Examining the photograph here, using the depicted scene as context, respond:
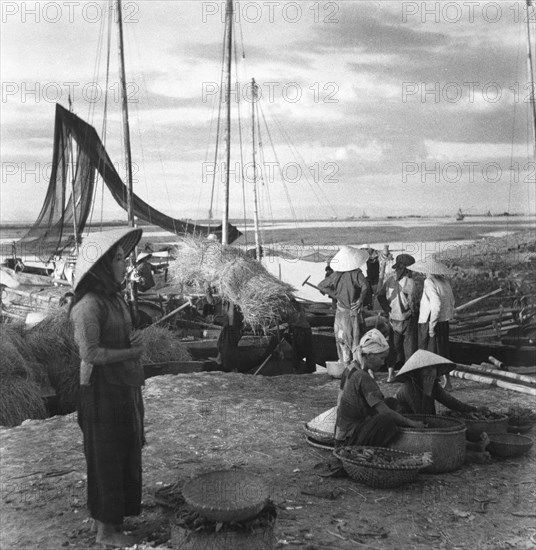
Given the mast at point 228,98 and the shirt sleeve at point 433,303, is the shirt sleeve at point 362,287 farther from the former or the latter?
the mast at point 228,98

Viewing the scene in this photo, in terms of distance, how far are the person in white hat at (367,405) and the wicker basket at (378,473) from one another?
295 millimetres

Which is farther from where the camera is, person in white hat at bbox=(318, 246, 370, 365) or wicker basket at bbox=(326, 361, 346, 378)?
wicker basket at bbox=(326, 361, 346, 378)

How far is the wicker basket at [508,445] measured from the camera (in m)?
4.68

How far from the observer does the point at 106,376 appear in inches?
125

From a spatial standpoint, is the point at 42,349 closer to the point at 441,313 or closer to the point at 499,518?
the point at 441,313

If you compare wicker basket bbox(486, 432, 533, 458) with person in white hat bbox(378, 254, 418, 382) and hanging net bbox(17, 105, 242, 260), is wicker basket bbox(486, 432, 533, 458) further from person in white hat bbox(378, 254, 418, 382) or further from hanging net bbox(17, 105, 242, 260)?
hanging net bbox(17, 105, 242, 260)

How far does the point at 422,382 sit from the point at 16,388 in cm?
Result: 402

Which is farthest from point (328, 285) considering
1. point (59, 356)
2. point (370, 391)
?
point (370, 391)

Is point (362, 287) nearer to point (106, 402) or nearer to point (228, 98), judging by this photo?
A: point (106, 402)

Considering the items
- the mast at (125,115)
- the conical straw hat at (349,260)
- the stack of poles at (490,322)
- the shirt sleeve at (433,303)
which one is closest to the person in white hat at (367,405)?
the shirt sleeve at (433,303)

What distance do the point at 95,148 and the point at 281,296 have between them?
7.56 meters

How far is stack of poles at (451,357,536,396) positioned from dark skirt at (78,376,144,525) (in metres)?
4.74

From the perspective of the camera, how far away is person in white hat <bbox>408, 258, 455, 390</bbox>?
6.74 meters

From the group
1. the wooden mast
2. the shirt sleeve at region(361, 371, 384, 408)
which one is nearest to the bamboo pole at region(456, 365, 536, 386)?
the shirt sleeve at region(361, 371, 384, 408)
